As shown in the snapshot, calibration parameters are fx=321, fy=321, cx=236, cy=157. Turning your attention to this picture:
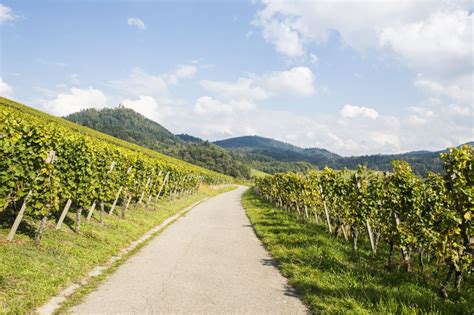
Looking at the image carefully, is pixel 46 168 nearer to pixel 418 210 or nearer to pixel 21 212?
pixel 21 212

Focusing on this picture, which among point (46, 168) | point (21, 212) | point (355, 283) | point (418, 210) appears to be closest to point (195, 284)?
A: point (355, 283)

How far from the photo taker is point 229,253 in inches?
433

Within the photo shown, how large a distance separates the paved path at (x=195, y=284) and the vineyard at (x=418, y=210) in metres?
3.81

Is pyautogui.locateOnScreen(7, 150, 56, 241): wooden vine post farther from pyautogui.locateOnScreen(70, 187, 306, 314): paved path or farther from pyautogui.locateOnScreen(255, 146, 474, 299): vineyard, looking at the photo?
pyautogui.locateOnScreen(255, 146, 474, 299): vineyard

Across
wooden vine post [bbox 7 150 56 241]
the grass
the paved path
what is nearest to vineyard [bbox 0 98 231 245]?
wooden vine post [bbox 7 150 56 241]

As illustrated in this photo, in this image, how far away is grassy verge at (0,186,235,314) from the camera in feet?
19.9

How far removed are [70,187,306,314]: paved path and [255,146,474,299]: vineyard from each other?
3.81 m

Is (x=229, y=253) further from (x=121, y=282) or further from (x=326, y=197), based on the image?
(x=326, y=197)

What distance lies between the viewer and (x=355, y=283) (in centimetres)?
777

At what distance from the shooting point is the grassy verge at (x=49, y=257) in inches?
239

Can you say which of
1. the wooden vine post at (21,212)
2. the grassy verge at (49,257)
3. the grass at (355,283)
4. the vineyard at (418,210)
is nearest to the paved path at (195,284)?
the grass at (355,283)

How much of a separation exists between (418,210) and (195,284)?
6.95m

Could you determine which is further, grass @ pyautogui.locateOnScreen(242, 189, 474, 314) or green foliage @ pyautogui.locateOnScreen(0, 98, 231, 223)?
green foliage @ pyautogui.locateOnScreen(0, 98, 231, 223)

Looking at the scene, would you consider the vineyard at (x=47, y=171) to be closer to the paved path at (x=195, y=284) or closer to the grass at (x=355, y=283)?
the paved path at (x=195, y=284)
